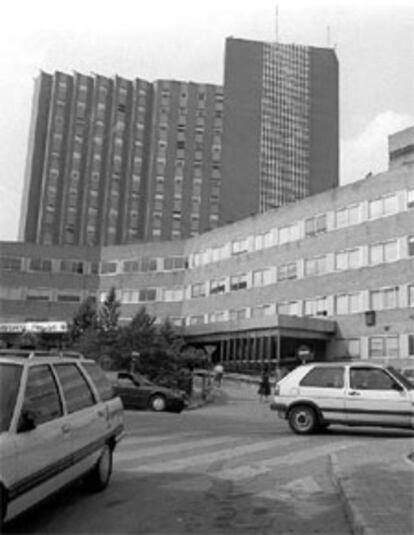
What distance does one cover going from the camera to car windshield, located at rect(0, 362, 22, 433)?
5751 millimetres

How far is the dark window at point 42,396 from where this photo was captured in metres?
6.20

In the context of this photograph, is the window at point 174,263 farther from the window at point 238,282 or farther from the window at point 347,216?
the window at point 347,216

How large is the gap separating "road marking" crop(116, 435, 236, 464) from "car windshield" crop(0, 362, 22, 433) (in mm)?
4027

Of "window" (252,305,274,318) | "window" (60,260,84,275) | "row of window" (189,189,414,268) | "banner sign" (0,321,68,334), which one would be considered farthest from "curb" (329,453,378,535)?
"window" (60,260,84,275)

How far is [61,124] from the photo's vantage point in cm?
11156

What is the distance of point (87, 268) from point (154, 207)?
34.6 metres

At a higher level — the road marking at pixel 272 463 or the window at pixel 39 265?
the window at pixel 39 265

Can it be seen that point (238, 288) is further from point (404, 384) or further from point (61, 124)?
point (61, 124)

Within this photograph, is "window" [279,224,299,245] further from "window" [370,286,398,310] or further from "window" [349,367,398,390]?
"window" [349,367,398,390]

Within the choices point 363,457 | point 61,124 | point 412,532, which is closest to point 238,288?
point 363,457

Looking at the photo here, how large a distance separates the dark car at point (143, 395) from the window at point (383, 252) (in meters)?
26.9

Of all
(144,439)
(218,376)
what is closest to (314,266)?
(218,376)

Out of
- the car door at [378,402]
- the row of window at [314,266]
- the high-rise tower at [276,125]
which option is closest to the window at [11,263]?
the row of window at [314,266]

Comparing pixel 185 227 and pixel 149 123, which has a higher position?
pixel 149 123
